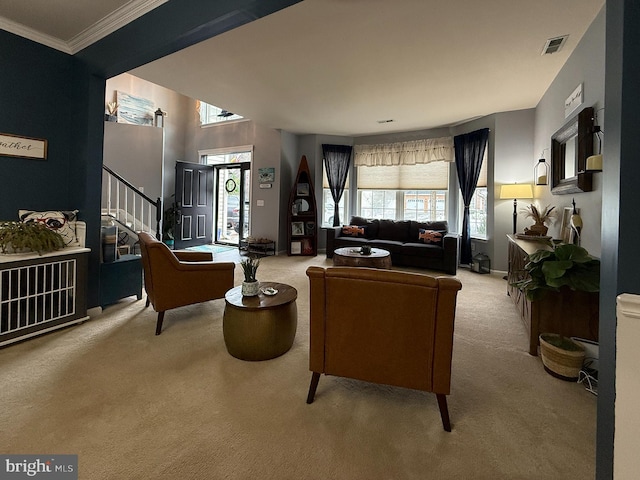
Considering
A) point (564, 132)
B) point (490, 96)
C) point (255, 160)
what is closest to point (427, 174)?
point (490, 96)

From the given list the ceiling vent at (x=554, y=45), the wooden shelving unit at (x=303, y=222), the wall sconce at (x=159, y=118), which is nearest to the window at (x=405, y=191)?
the wooden shelving unit at (x=303, y=222)

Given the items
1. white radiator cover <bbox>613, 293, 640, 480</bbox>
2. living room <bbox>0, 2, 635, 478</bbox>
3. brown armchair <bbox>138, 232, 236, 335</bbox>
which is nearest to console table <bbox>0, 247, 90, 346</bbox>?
living room <bbox>0, 2, 635, 478</bbox>

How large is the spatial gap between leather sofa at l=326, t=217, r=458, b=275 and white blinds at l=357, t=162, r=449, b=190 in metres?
0.83

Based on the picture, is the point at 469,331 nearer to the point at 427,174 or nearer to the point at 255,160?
the point at 427,174

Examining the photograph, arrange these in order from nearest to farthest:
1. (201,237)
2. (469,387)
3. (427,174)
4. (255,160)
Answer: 1. (469,387)
2. (427,174)
3. (255,160)
4. (201,237)

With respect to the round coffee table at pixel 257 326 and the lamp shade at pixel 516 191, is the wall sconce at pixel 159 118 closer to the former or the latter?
the round coffee table at pixel 257 326

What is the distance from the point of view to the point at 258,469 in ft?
4.41

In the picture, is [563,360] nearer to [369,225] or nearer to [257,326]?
[257,326]

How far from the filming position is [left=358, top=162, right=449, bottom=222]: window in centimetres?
615

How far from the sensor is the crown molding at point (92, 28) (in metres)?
2.36

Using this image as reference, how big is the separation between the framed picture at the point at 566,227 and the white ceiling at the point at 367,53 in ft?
5.23

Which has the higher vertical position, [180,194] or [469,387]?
[180,194]

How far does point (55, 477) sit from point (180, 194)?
6393 millimetres

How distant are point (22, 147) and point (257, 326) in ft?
8.72
